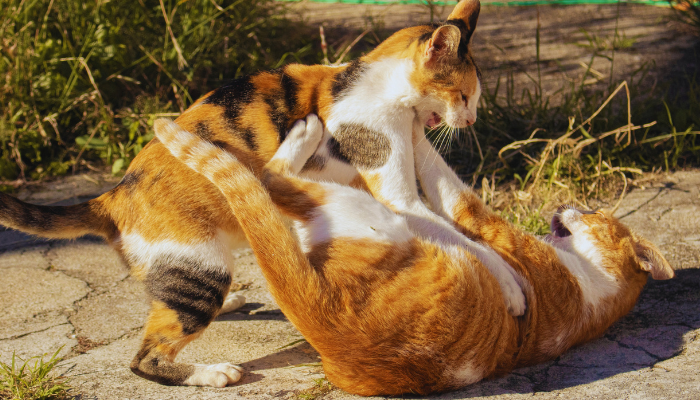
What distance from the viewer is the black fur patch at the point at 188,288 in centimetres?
251

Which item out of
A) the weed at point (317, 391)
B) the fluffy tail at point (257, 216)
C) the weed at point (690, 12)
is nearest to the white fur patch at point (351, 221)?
the fluffy tail at point (257, 216)

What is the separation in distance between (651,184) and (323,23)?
3.85 meters

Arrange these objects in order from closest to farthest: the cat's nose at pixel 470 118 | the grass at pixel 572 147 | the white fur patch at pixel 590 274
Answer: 1. the white fur patch at pixel 590 274
2. the cat's nose at pixel 470 118
3. the grass at pixel 572 147

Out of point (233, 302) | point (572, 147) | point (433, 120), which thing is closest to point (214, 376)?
point (233, 302)

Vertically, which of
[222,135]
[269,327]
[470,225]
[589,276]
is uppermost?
[222,135]

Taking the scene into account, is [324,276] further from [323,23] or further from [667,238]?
[323,23]

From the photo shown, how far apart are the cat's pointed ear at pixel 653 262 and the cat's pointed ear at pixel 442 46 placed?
1.42 meters

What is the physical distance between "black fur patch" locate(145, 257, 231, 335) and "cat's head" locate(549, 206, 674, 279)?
6.12ft

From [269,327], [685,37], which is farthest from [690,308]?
[685,37]

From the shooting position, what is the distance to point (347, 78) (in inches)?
120

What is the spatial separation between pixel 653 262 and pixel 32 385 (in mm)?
2932

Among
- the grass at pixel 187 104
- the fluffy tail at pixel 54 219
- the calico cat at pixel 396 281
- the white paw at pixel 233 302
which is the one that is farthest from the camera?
the grass at pixel 187 104

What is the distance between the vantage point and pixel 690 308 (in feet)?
9.73

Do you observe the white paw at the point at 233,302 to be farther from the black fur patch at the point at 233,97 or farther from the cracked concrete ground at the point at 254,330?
the black fur patch at the point at 233,97
